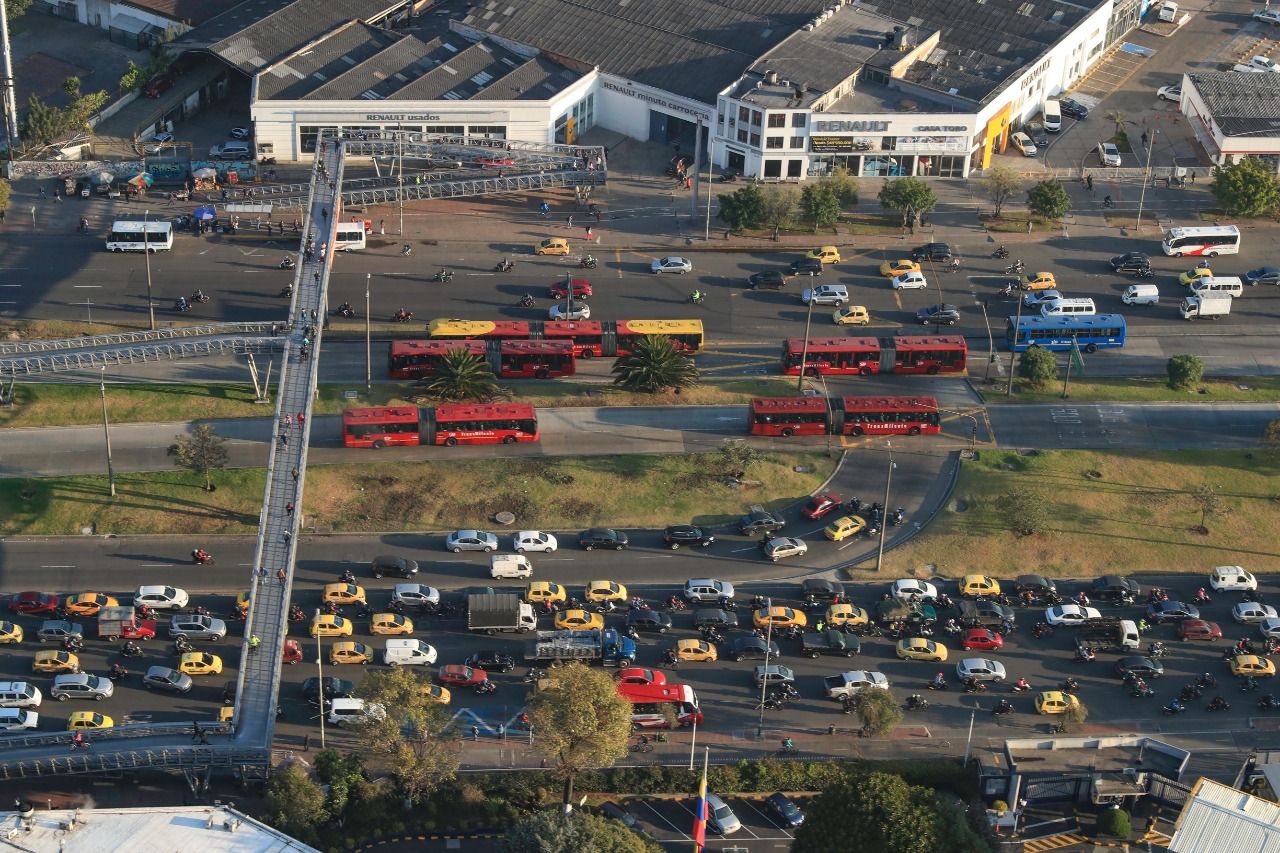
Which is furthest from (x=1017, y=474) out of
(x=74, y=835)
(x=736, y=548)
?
(x=74, y=835)

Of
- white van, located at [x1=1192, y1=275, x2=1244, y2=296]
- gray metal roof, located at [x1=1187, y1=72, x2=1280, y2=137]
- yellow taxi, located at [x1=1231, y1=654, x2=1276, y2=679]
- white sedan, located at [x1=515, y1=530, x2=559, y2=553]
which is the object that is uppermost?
gray metal roof, located at [x1=1187, y1=72, x2=1280, y2=137]

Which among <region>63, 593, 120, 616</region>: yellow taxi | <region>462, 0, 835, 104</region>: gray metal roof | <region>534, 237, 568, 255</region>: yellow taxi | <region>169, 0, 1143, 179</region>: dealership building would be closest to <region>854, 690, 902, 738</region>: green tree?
<region>63, 593, 120, 616</region>: yellow taxi

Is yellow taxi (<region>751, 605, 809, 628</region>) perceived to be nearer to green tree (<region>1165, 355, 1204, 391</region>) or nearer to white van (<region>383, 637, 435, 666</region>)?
white van (<region>383, 637, 435, 666</region>)

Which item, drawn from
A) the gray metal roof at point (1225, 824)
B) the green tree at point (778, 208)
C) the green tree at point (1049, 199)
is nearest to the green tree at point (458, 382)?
the green tree at point (778, 208)

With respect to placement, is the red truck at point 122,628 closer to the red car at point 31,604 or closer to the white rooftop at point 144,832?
the red car at point 31,604

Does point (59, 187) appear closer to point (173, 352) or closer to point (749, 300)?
point (173, 352)

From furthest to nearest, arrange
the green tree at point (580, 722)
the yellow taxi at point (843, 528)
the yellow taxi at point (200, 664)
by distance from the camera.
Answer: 1. the yellow taxi at point (843, 528)
2. the yellow taxi at point (200, 664)
3. the green tree at point (580, 722)
